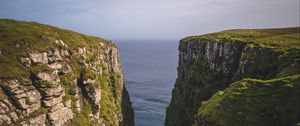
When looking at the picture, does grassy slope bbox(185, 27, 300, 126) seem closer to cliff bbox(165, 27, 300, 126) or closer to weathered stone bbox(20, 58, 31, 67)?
cliff bbox(165, 27, 300, 126)

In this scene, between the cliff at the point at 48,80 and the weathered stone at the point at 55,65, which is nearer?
the cliff at the point at 48,80

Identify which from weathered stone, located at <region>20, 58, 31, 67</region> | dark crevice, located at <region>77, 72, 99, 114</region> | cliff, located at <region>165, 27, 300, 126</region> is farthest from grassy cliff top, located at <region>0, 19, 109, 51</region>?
cliff, located at <region>165, 27, 300, 126</region>

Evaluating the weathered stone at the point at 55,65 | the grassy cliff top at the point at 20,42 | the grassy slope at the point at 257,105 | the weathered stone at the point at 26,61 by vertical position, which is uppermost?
the grassy cliff top at the point at 20,42

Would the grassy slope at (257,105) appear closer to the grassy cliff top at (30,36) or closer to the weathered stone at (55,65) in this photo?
the weathered stone at (55,65)

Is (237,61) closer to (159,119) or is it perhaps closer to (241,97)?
(241,97)

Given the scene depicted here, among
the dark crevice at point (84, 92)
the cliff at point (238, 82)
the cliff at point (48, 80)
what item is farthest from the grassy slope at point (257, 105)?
the dark crevice at point (84, 92)

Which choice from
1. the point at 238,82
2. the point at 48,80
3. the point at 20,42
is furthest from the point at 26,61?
the point at 238,82

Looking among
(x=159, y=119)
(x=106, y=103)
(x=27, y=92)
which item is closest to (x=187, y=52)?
(x=106, y=103)
